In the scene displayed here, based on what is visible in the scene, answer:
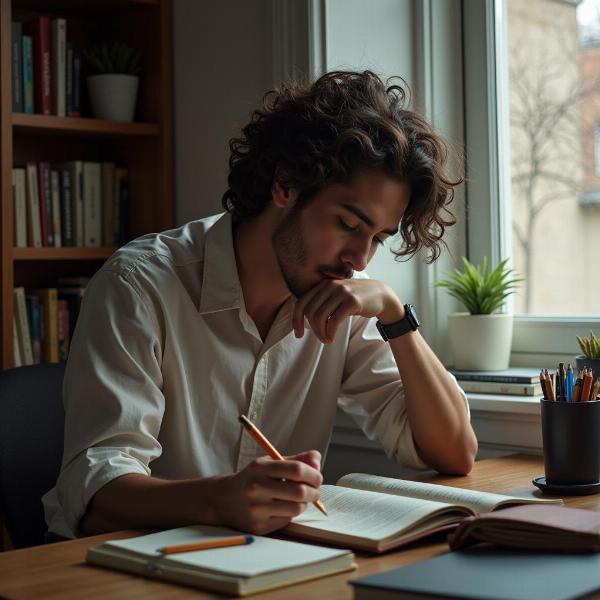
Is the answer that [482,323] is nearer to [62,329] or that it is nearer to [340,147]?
[340,147]

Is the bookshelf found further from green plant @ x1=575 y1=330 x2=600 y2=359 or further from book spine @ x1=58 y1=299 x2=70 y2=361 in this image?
green plant @ x1=575 y1=330 x2=600 y2=359

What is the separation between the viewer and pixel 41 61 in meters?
2.56

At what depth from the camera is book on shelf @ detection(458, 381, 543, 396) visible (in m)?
2.05

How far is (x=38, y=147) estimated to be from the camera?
2762mm

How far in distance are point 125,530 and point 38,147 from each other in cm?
Answer: 170

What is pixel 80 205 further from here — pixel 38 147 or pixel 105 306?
pixel 105 306

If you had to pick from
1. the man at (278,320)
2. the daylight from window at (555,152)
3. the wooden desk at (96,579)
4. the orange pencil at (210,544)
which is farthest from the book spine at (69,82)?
the orange pencil at (210,544)

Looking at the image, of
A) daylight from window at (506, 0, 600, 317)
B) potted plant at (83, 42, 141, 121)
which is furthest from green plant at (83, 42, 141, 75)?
daylight from window at (506, 0, 600, 317)

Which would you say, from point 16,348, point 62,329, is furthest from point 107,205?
point 16,348

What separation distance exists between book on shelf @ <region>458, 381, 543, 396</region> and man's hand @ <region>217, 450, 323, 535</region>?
0.95 metres

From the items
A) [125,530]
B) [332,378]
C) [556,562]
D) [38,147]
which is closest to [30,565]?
[125,530]

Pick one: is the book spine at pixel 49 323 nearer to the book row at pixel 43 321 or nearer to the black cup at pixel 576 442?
the book row at pixel 43 321

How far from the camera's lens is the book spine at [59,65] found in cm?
260

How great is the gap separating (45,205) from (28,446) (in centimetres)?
101
